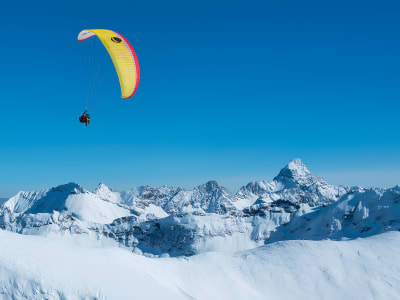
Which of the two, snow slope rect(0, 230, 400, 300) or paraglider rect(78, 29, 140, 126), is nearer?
snow slope rect(0, 230, 400, 300)

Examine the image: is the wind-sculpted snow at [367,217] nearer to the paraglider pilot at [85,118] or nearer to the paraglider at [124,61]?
the paraglider at [124,61]

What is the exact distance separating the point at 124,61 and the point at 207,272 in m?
32.9

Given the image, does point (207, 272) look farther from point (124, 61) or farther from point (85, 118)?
point (124, 61)

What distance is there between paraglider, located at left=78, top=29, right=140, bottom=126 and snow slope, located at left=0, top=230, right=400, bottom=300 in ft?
61.3

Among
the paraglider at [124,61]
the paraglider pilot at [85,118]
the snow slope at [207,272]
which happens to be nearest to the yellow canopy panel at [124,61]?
the paraglider at [124,61]

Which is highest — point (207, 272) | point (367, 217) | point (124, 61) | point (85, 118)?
point (124, 61)

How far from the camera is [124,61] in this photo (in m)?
42.6

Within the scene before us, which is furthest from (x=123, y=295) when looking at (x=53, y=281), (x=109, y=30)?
(x=109, y=30)

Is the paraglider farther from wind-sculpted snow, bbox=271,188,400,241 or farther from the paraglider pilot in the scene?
wind-sculpted snow, bbox=271,188,400,241

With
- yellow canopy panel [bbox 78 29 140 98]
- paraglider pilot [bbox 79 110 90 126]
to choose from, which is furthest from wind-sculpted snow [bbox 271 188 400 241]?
paraglider pilot [bbox 79 110 90 126]

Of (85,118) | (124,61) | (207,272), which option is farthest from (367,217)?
(85,118)

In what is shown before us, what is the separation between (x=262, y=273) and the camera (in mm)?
60812

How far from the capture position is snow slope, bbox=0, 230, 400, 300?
30672 millimetres

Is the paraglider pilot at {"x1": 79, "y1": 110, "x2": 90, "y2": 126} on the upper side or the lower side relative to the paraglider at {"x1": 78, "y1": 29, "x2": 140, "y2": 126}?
lower
